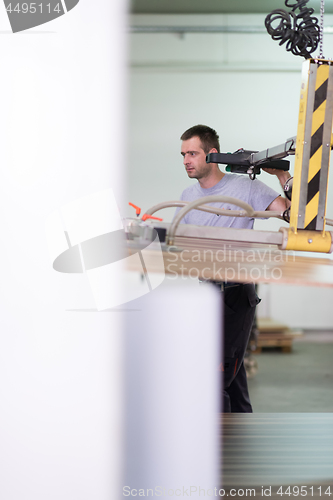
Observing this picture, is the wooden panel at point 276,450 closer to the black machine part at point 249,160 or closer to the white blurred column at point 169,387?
the white blurred column at point 169,387

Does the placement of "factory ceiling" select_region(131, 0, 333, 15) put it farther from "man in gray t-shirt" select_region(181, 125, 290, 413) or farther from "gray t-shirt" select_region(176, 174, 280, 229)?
"gray t-shirt" select_region(176, 174, 280, 229)

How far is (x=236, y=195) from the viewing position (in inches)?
82.0

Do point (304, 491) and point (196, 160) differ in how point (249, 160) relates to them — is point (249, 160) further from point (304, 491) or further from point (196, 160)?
point (304, 491)

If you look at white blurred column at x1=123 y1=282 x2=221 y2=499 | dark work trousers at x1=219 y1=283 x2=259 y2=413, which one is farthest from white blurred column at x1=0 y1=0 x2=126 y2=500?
dark work trousers at x1=219 y1=283 x2=259 y2=413

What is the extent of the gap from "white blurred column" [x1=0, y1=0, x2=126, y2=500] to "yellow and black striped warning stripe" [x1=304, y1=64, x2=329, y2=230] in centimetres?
74

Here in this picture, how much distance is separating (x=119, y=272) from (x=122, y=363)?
5.6 inches

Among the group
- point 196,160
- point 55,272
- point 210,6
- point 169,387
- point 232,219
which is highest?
point 210,6

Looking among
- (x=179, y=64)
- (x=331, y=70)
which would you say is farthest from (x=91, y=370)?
(x=179, y=64)

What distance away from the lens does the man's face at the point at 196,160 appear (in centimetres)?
214

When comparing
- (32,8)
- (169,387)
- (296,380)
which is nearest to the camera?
(32,8)

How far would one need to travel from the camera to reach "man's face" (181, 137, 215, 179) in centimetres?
214

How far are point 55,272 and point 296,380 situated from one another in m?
3.38

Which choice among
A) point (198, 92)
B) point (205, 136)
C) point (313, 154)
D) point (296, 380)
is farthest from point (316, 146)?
point (198, 92)

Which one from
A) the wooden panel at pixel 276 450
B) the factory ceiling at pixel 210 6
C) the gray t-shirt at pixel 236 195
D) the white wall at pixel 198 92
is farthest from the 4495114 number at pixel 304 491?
the factory ceiling at pixel 210 6
